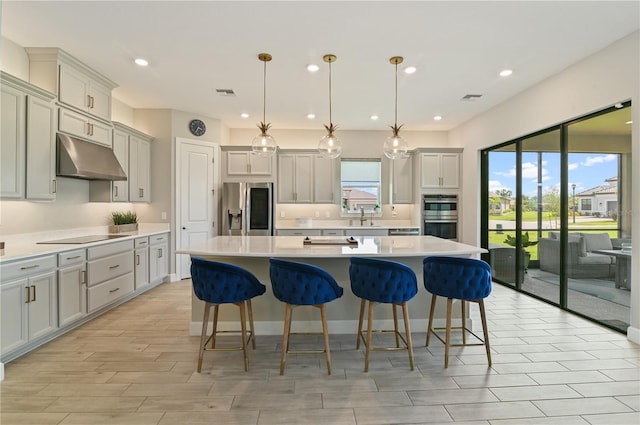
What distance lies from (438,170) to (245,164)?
3763 millimetres

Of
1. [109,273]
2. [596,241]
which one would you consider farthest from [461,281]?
[109,273]

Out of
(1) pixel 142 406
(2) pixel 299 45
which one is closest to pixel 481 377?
(1) pixel 142 406

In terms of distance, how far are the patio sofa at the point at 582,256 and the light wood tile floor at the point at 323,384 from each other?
703mm

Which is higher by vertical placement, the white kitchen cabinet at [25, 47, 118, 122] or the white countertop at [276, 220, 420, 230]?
the white kitchen cabinet at [25, 47, 118, 122]

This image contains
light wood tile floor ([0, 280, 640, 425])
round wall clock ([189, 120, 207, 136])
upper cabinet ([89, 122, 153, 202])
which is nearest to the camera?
light wood tile floor ([0, 280, 640, 425])

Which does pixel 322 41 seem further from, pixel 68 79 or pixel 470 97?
pixel 68 79

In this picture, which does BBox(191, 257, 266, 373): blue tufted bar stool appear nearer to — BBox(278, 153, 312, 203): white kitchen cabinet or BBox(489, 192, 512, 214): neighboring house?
BBox(278, 153, 312, 203): white kitchen cabinet

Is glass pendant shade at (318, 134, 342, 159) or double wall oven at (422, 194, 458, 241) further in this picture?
double wall oven at (422, 194, 458, 241)

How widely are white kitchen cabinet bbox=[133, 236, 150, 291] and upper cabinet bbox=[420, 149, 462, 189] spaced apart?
493 cm

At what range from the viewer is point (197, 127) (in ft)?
18.4

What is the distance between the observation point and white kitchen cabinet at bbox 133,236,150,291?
4.33 m

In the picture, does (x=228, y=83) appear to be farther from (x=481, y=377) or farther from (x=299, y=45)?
(x=481, y=377)

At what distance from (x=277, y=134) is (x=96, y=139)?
333 centimetres


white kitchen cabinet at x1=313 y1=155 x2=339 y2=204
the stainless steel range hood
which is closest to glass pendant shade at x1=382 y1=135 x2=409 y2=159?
white kitchen cabinet at x1=313 y1=155 x2=339 y2=204
